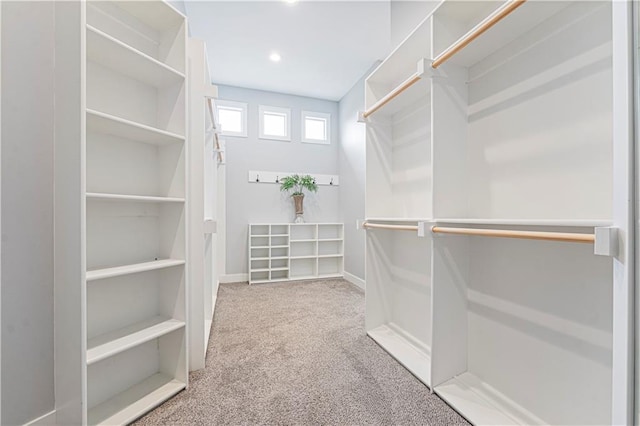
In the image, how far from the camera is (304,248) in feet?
14.4

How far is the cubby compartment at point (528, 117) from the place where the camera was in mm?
1023

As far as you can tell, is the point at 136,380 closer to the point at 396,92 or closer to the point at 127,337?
the point at 127,337

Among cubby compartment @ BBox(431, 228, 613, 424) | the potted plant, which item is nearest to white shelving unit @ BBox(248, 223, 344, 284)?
the potted plant

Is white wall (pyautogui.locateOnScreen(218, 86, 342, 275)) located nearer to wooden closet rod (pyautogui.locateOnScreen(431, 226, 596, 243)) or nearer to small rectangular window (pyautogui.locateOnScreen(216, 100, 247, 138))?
small rectangular window (pyautogui.locateOnScreen(216, 100, 247, 138))

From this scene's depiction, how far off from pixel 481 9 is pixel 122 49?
183cm

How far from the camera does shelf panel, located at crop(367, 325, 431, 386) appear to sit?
5.50 ft

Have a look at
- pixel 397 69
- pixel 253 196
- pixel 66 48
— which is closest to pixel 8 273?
pixel 66 48

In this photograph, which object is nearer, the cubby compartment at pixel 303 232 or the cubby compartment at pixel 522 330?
the cubby compartment at pixel 522 330

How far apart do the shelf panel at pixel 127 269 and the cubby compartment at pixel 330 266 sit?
3045 millimetres

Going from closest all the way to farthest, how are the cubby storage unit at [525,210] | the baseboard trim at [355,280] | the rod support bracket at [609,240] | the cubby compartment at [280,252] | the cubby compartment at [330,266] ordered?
the rod support bracket at [609,240] < the cubby storage unit at [525,210] < the baseboard trim at [355,280] < the cubby compartment at [280,252] < the cubby compartment at [330,266]

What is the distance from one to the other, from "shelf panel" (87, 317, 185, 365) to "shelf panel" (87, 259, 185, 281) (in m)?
0.33

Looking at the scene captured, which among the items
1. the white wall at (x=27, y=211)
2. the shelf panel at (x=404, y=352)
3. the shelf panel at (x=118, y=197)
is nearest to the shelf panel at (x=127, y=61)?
the white wall at (x=27, y=211)

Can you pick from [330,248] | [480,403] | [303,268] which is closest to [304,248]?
[303,268]

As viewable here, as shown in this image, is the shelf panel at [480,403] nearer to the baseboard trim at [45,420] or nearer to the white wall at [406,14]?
the baseboard trim at [45,420]
